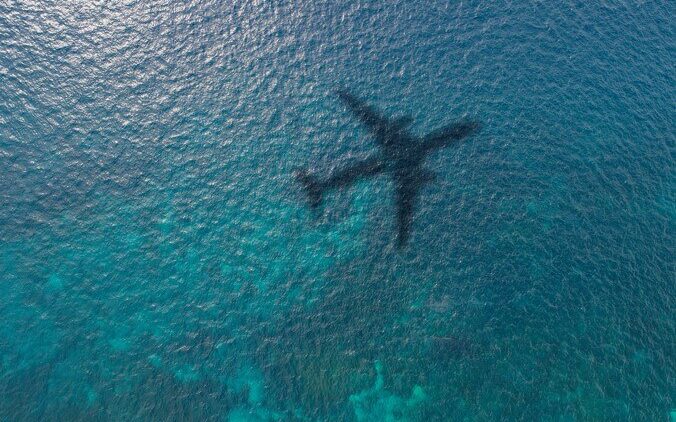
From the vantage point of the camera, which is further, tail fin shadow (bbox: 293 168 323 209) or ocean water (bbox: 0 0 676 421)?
tail fin shadow (bbox: 293 168 323 209)

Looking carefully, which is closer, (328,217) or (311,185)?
(328,217)

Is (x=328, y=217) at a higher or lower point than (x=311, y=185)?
lower

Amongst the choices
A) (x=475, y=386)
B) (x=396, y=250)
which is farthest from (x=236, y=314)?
(x=475, y=386)

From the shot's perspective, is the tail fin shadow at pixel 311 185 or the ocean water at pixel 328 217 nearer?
the ocean water at pixel 328 217

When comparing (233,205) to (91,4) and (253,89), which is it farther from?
(91,4)
